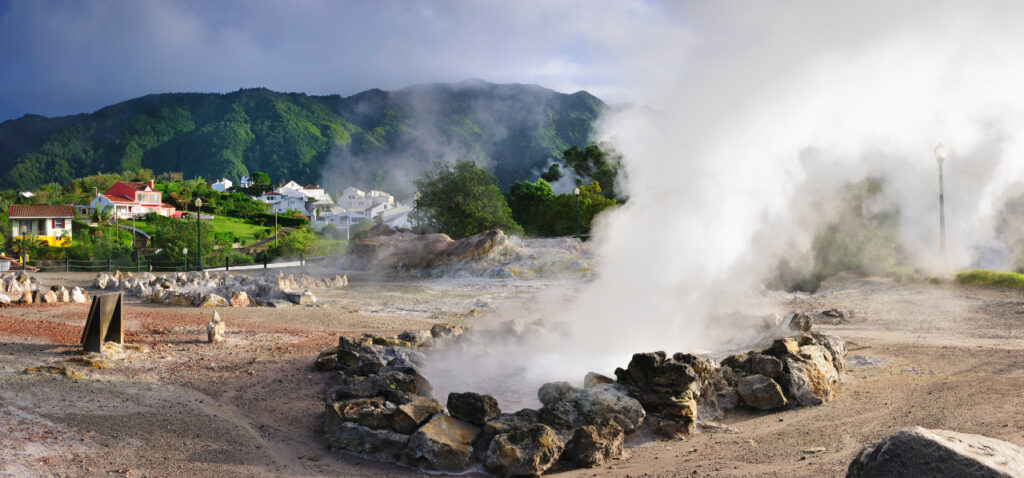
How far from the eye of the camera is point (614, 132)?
39.8ft

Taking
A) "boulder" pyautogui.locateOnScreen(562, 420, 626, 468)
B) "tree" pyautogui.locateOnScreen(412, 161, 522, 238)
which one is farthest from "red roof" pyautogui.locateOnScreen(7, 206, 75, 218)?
"boulder" pyautogui.locateOnScreen(562, 420, 626, 468)

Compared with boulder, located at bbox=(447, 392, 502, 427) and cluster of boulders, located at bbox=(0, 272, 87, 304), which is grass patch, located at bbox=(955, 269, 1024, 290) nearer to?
boulder, located at bbox=(447, 392, 502, 427)

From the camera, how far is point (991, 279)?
60.7 feet

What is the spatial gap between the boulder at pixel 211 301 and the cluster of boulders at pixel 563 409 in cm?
1003

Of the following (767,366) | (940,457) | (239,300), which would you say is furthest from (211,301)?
(940,457)

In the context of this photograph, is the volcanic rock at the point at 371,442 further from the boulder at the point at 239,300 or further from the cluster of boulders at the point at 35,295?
the cluster of boulders at the point at 35,295

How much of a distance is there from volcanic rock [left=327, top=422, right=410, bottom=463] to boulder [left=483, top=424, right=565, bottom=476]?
0.90m

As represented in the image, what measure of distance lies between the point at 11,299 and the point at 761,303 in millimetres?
19853

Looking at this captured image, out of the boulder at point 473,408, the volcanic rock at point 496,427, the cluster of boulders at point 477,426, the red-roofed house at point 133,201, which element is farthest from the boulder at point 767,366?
the red-roofed house at point 133,201

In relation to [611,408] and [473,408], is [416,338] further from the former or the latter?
[611,408]

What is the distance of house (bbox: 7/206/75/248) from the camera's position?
2053 inches

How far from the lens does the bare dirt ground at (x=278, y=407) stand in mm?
6000

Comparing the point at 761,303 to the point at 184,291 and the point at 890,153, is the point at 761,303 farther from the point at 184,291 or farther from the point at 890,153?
the point at 184,291

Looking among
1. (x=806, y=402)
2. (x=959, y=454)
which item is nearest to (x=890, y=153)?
(x=806, y=402)
